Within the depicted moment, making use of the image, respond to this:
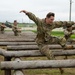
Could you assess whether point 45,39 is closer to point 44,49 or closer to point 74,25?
point 44,49

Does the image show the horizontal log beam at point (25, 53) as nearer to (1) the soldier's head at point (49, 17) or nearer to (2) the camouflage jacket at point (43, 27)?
(2) the camouflage jacket at point (43, 27)

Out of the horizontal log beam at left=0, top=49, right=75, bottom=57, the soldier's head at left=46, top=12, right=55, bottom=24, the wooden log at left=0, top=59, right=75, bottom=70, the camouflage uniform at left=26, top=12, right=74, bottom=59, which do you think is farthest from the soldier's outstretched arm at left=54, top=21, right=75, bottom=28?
the wooden log at left=0, top=59, right=75, bottom=70

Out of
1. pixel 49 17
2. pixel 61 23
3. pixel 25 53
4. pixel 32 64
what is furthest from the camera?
pixel 61 23

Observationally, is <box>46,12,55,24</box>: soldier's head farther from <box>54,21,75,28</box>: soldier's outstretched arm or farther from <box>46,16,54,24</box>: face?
<box>54,21,75,28</box>: soldier's outstretched arm

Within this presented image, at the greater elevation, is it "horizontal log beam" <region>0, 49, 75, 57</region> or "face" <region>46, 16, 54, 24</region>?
"face" <region>46, 16, 54, 24</region>

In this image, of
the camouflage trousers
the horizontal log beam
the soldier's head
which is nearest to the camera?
the horizontal log beam

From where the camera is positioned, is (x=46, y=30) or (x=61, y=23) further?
(x=61, y=23)

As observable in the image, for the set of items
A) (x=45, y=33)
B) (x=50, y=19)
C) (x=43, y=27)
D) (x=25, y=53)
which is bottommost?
(x=25, y=53)

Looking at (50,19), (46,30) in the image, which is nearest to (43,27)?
(46,30)

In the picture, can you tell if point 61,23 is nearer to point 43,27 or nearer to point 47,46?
point 43,27

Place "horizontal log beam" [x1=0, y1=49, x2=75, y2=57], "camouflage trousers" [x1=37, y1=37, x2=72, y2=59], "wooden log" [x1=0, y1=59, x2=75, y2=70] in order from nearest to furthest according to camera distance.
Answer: "wooden log" [x1=0, y1=59, x2=75, y2=70], "horizontal log beam" [x1=0, y1=49, x2=75, y2=57], "camouflage trousers" [x1=37, y1=37, x2=72, y2=59]

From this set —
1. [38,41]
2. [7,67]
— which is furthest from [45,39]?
[7,67]

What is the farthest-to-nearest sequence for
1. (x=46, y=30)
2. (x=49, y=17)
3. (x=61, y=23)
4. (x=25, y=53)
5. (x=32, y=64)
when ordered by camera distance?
(x=61, y=23)
(x=46, y=30)
(x=49, y=17)
(x=25, y=53)
(x=32, y=64)

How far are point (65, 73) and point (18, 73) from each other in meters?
3.27
